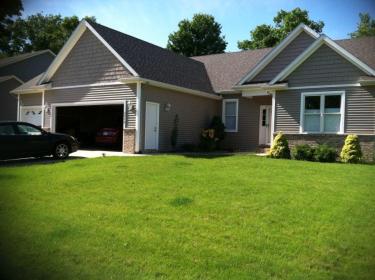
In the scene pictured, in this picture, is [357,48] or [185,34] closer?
[357,48]

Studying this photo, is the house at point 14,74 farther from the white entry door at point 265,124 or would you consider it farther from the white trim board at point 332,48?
the white trim board at point 332,48

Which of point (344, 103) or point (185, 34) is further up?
point (185, 34)

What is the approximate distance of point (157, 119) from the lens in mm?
18609

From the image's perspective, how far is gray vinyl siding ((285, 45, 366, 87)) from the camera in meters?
15.7

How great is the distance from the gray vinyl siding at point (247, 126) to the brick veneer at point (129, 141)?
603cm

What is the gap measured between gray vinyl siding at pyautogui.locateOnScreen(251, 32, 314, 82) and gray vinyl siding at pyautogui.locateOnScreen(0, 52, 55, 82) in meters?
18.0

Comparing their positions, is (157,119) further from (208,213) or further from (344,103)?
(208,213)

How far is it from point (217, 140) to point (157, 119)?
12.3 feet

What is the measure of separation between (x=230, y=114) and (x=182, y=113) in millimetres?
3276

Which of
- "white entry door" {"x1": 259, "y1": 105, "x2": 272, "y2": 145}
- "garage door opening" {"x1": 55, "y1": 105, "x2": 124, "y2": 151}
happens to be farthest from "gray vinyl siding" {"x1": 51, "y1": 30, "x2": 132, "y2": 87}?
"white entry door" {"x1": 259, "y1": 105, "x2": 272, "y2": 145}

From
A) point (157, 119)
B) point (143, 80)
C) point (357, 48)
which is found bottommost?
point (157, 119)

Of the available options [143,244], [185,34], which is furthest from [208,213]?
[185,34]

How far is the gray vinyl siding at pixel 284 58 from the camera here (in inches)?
758

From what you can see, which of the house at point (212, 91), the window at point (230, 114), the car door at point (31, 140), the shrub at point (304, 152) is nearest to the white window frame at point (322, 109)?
the house at point (212, 91)
